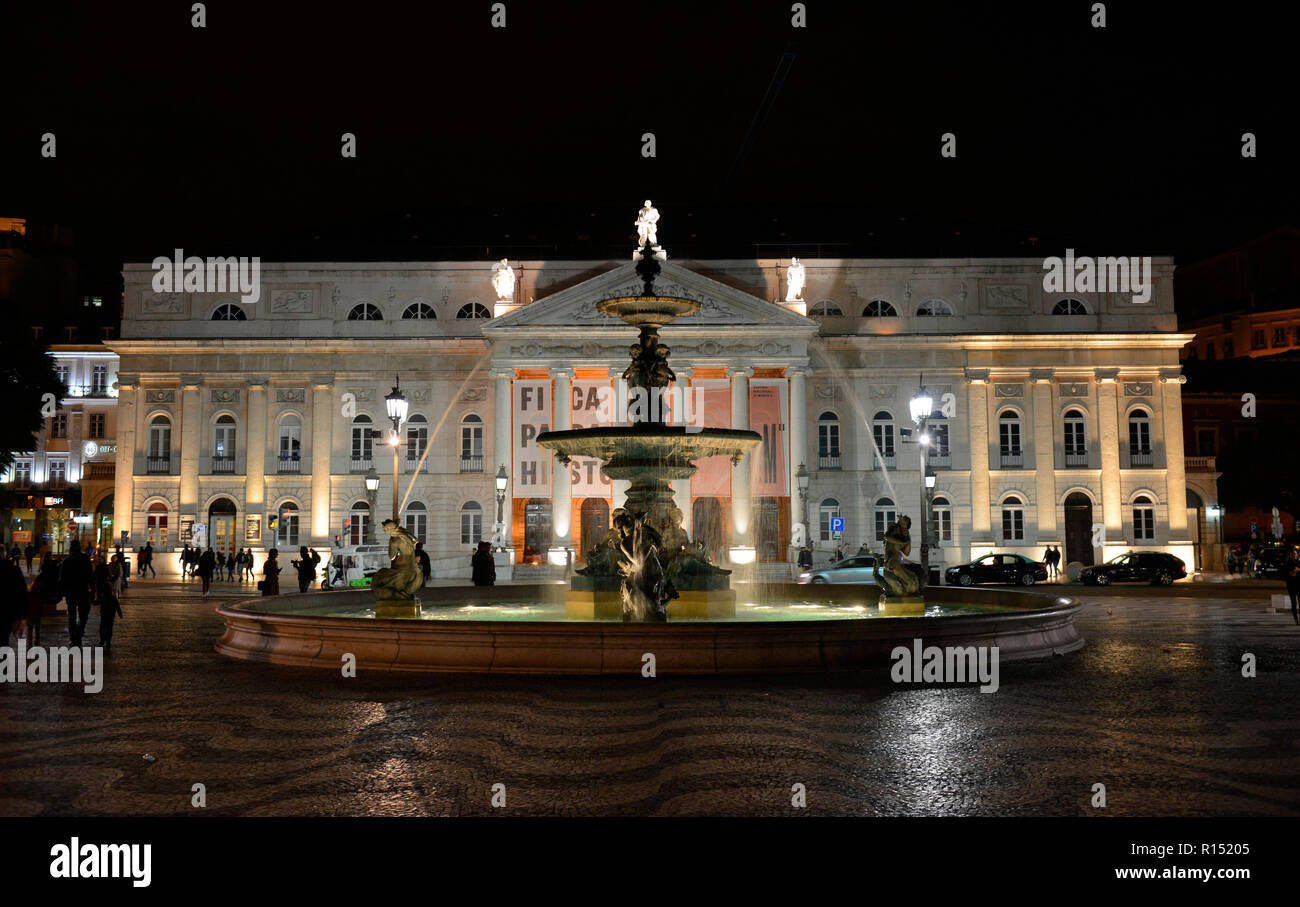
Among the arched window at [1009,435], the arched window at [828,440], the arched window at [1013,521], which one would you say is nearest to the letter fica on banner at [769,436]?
the arched window at [828,440]

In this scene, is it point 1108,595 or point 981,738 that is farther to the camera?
point 1108,595

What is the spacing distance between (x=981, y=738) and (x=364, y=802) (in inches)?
173

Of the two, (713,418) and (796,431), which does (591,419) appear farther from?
(796,431)

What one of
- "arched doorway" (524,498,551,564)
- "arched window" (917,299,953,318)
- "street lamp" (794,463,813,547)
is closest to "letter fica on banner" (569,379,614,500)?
"arched doorway" (524,498,551,564)

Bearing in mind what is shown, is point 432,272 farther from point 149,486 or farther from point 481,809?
point 481,809

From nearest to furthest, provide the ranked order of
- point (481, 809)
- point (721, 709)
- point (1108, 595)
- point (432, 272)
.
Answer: point (481, 809)
point (721, 709)
point (1108, 595)
point (432, 272)

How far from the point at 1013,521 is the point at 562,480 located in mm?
19616

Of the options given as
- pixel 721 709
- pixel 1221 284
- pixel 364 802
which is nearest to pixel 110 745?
pixel 364 802

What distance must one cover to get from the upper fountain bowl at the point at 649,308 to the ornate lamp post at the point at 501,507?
1084 inches

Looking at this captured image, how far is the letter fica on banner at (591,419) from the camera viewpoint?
44312 millimetres

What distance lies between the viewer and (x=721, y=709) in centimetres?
923

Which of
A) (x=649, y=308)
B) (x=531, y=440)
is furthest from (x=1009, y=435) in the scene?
(x=649, y=308)

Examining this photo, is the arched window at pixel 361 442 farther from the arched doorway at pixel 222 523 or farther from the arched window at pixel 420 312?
the arched doorway at pixel 222 523

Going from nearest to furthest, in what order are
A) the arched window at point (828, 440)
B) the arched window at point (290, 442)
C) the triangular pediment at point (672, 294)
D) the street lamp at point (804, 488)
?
1. the street lamp at point (804, 488)
2. the triangular pediment at point (672, 294)
3. the arched window at point (828, 440)
4. the arched window at point (290, 442)
